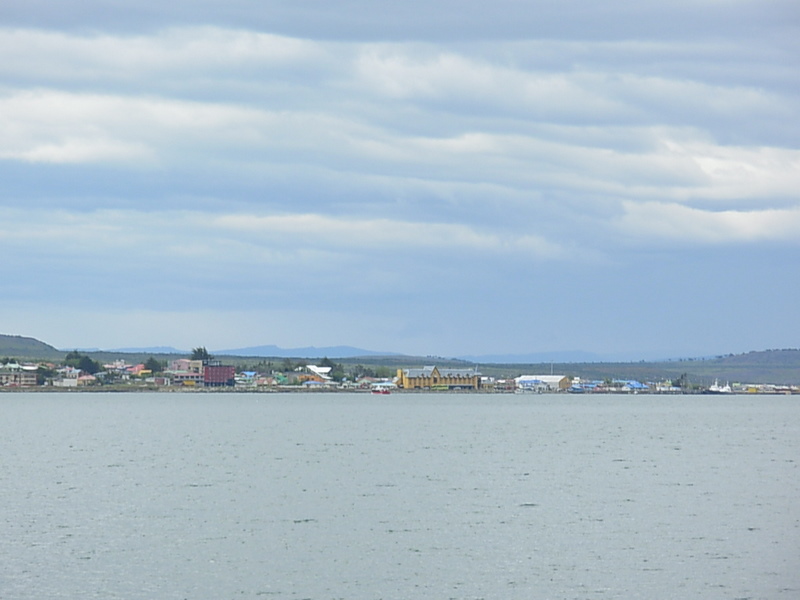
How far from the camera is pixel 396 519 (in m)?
44.6

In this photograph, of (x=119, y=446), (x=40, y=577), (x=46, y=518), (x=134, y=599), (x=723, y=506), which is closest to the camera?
(x=134, y=599)

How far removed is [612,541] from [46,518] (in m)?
20.5

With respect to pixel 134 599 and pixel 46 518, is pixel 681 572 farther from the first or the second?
pixel 46 518

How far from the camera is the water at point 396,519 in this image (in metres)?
32.9

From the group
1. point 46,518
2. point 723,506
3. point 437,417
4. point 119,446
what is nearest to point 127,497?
point 46,518

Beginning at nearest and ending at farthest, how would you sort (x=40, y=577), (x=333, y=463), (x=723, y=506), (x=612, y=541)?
(x=40, y=577) → (x=612, y=541) → (x=723, y=506) → (x=333, y=463)

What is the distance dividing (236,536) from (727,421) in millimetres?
103952

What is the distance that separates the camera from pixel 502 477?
5959 cm

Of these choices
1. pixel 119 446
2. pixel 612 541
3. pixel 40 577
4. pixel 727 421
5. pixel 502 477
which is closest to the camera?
pixel 40 577

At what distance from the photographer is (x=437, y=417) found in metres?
135

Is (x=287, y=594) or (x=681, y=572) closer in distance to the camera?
(x=287, y=594)

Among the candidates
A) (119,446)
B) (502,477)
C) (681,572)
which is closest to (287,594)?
(681,572)

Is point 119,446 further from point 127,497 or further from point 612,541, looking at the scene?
point 612,541

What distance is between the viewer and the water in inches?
1297
